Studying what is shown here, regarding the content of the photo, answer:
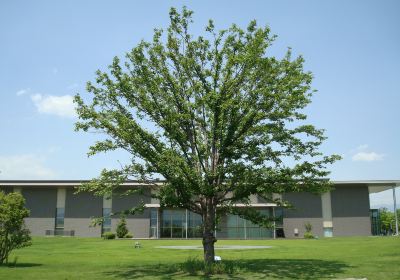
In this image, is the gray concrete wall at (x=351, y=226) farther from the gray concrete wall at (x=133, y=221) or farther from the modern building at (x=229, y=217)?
the gray concrete wall at (x=133, y=221)

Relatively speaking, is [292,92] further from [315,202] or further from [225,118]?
[315,202]

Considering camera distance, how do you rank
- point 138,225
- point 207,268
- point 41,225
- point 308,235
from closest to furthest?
point 207,268
point 308,235
point 138,225
point 41,225

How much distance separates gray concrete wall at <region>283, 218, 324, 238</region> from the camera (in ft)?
205

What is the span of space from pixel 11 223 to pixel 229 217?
1729 inches

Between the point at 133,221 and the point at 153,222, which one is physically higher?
the point at 133,221

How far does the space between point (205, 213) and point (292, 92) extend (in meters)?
6.61

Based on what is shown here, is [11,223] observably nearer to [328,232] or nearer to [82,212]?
[82,212]

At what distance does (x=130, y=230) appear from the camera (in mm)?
63469

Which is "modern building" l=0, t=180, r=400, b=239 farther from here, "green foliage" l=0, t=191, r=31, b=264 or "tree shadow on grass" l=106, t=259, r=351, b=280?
"tree shadow on grass" l=106, t=259, r=351, b=280

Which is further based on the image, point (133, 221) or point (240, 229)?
point (133, 221)

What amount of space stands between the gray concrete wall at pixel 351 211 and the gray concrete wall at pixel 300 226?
6.88 ft

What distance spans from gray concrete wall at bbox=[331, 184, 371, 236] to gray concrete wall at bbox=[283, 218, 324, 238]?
6.88 ft

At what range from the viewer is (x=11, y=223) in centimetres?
2208

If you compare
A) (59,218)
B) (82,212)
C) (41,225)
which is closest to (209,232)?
(82,212)
